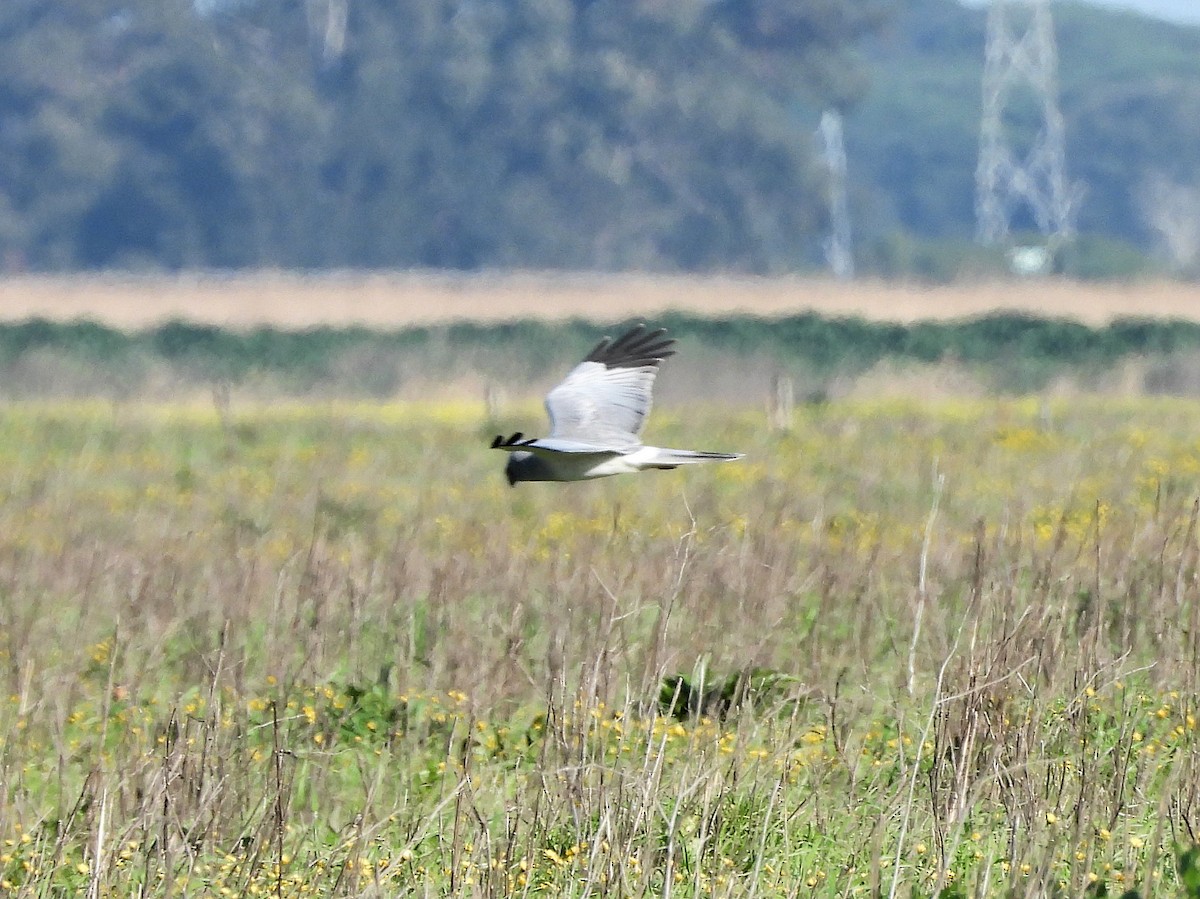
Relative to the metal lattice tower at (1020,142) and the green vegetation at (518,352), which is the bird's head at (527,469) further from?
the metal lattice tower at (1020,142)

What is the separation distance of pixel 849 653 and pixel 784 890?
2403 millimetres

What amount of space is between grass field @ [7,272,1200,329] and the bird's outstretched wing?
29.6m

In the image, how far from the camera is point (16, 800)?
5.47 m

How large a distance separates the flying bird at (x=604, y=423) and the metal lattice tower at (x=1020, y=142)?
181ft

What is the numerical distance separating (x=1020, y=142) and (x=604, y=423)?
109 metres

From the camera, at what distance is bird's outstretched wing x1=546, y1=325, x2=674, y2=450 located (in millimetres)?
7477

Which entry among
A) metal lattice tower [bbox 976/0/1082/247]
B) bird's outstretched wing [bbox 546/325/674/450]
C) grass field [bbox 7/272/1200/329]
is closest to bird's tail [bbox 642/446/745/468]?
bird's outstretched wing [bbox 546/325/674/450]

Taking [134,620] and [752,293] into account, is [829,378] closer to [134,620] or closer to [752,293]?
[752,293]

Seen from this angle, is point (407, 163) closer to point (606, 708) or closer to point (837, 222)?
point (837, 222)

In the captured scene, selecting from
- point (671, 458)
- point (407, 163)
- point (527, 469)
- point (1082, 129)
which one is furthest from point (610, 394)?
point (1082, 129)

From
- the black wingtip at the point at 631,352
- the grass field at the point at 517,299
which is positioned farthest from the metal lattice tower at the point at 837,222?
the black wingtip at the point at 631,352

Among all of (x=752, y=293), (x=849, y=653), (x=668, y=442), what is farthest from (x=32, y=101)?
(x=849, y=653)

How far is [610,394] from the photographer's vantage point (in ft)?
25.5

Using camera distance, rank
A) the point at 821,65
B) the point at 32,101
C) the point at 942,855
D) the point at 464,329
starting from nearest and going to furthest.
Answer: the point at 942,855 < the point at 464,329 < the point at 32,101 < the point at 821,65
